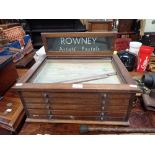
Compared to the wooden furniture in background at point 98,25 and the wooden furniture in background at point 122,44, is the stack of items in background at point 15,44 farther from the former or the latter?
the wooden furniture in background at point 98,25

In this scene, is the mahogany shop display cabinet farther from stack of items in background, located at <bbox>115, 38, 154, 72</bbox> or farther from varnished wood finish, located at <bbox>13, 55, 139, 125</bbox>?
stack of items in background, located at <bbox>115, 38, 154, 72</bbox>

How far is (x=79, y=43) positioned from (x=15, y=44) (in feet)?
2.48

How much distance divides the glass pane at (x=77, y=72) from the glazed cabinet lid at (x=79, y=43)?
0.05 meters

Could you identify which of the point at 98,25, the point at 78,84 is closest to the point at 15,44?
the point at 78,84

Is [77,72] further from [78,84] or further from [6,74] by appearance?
[6,74]

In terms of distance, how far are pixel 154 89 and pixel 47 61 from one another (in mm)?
652

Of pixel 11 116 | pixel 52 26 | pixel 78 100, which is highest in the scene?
pixel 52 26

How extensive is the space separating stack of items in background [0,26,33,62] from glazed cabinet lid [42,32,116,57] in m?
→ 0.51

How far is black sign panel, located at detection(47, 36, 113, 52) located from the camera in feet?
2.81

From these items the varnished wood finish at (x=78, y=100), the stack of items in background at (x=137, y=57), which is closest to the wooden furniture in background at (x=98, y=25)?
the stack of items in background at (x=137, y=57)

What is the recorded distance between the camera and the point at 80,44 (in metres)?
0.89

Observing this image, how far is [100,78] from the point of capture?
805 mm
